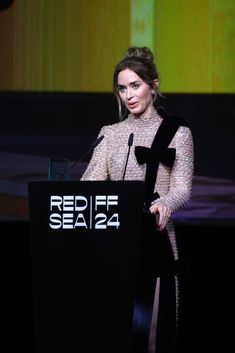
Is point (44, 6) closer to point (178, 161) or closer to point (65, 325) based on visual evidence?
point (178, 161)

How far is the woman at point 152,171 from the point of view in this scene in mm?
2578

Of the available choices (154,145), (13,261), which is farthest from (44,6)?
(154,145)

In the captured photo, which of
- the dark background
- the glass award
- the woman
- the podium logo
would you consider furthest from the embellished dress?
the dark background

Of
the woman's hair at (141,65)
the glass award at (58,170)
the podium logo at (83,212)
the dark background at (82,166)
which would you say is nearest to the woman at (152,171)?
the woman's hair at (141,65)

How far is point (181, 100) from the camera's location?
433 cm

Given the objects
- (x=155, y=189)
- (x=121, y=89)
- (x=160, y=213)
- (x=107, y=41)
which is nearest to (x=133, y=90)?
(x=121, y=89)

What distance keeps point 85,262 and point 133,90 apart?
635 mm

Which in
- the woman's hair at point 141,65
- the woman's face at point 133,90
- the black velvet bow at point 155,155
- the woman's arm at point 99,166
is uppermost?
the woman's hair at point 141,65

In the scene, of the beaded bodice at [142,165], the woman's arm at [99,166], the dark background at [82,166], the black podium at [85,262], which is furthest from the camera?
the dark background at [82,166]

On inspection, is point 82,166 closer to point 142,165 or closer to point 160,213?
point 142,165

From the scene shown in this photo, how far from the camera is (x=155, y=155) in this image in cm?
278

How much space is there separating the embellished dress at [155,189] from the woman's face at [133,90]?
0.19 feet

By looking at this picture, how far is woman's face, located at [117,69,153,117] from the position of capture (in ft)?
9.22

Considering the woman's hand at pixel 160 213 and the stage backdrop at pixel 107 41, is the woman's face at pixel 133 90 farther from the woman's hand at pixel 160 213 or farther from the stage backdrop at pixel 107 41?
the stage backdrop at pixel 107 41
